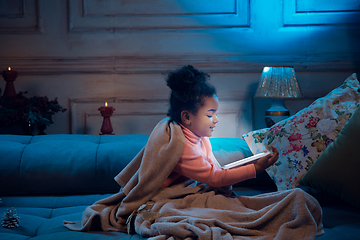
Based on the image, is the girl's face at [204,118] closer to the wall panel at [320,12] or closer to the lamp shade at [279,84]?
the lamp shade at [279,84]

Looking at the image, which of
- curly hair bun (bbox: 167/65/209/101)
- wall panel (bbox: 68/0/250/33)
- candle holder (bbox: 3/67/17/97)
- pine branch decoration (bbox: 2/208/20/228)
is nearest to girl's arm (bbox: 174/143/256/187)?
curly hair bun (bbox: 167/65/209/101)

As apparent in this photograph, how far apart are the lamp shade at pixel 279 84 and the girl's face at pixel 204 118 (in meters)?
0.77

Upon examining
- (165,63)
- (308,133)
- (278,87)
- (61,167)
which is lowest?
(61,167)

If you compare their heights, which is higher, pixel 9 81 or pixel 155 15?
pixel 155 15

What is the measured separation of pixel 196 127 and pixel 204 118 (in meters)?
0.05

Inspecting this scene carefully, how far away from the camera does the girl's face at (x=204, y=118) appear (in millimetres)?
1149

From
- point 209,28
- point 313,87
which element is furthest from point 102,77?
point 313,87

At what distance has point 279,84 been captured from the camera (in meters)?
1.79

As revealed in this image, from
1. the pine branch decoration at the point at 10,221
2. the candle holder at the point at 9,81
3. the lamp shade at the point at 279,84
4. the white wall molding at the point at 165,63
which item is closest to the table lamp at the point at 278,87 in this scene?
the lamp shade at the point at 279,84

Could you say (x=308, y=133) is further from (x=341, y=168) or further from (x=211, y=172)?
(x=211, y=172)

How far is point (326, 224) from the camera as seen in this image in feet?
3.33

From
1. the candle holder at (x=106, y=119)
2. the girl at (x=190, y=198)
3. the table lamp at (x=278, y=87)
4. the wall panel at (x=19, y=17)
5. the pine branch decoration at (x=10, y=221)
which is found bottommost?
the pine branch decoration at (x=10, y=221)

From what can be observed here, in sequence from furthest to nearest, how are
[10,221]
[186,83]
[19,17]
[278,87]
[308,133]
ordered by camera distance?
[19,17] → [278,87] → [308,133] → [186,83] → [10,221]

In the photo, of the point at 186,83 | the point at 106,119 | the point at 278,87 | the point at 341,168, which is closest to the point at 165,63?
the point at 106,119
